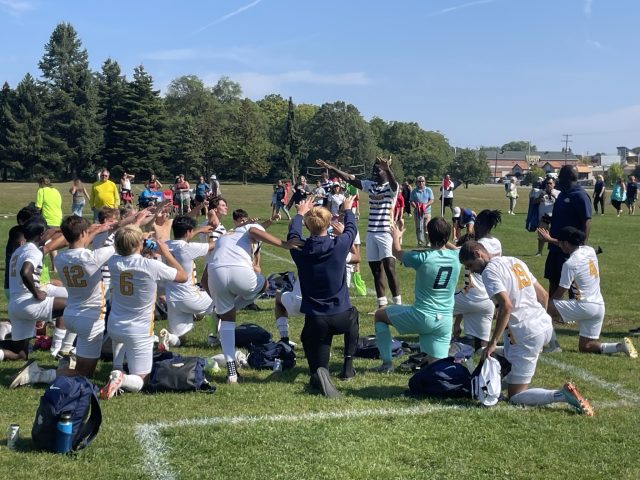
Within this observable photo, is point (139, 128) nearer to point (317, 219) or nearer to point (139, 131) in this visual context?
point (139, 131)

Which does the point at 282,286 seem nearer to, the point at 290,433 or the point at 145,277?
the point at 145,277

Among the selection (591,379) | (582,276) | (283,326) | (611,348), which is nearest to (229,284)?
(283,326)

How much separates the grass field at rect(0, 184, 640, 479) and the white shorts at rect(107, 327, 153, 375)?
282mm

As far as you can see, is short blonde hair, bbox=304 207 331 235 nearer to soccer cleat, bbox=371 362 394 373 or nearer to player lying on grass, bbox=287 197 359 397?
player lying on grass, bbox=287 197 359 397

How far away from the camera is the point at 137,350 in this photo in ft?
21.4

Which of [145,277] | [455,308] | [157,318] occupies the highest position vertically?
[145,277]

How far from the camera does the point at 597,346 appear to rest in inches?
316

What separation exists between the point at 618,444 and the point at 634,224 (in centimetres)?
2560

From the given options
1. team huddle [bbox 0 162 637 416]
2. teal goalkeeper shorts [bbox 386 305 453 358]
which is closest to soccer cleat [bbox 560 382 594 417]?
team huddle [bbox 0 162 637 416]

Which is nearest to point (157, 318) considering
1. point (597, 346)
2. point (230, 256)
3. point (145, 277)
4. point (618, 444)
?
point (230, 256)

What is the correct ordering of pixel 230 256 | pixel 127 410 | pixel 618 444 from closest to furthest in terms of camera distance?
pixel 618 444 < pixel 127 410 < pixel 230 256

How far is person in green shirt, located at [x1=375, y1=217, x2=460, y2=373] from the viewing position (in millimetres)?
6728

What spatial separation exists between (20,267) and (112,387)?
208 cm

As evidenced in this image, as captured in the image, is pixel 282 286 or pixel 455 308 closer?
pixel 455 308
